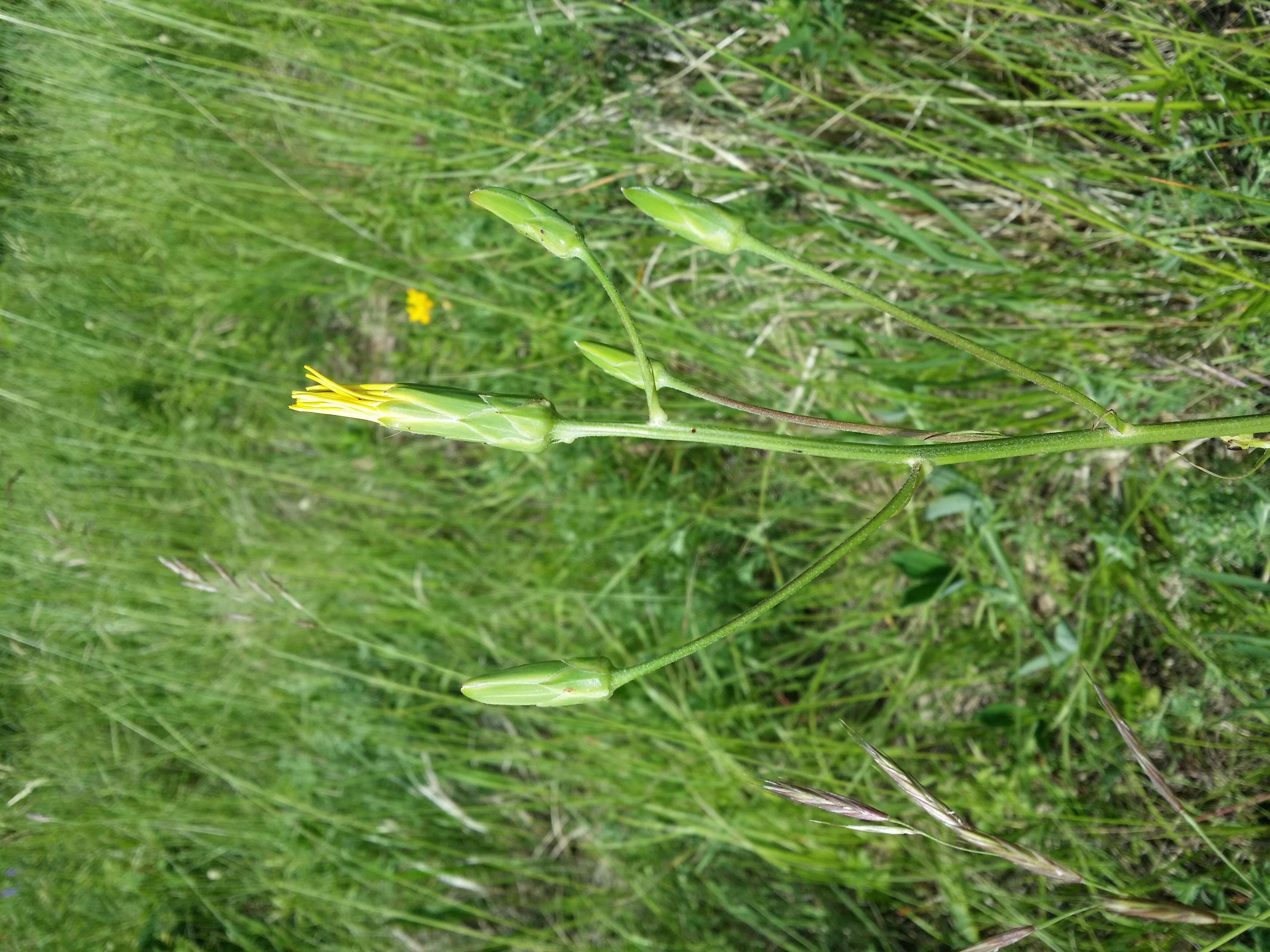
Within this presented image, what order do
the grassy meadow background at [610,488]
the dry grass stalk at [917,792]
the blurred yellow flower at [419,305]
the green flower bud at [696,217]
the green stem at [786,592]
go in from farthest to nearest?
the blurred yellow flower at [419,305]
the grassy meadow background at [610,488]
the dry grass stalk at [917,792]
the green flower bud at [696,217]
the green stem at [786,592]

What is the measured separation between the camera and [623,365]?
103 cm

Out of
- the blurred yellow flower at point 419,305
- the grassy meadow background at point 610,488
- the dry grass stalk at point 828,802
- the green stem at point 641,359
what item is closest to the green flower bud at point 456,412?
the green stem at point 641,359

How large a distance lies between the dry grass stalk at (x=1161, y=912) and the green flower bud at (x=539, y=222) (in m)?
1.23

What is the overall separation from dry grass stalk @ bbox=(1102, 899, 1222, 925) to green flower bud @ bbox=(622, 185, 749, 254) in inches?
44.3

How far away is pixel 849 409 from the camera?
219 cm

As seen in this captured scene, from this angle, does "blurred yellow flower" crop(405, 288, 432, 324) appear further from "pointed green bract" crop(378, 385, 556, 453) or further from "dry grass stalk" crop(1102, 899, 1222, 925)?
"dry grass stalk" crop(1102, 899, 1222, 925)

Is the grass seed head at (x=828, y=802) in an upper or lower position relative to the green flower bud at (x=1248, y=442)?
lower

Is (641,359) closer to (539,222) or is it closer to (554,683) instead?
(539,222)

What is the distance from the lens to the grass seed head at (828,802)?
115 centimetres

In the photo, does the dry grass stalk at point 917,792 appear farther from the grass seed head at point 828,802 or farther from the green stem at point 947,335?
the green stem at point 947,335

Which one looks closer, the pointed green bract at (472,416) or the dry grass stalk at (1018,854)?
the pointed green bract at (472,416)

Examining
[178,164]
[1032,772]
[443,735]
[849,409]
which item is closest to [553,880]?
[443,735]

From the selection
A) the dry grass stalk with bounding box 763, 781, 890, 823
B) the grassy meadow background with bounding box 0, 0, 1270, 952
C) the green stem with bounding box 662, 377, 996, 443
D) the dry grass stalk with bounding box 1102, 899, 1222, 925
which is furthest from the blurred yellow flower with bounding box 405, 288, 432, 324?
the dry grass stalk with bounding box 1102, 899, 1222, 925

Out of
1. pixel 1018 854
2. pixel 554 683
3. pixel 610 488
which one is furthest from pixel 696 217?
pixel 610 488
